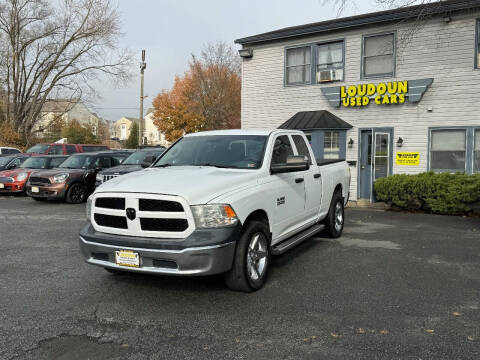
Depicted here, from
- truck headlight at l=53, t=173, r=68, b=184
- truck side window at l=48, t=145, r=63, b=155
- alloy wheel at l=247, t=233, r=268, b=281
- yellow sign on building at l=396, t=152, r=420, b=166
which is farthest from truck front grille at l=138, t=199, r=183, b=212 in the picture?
truck side window at l=48, t=145, r=63, b=155

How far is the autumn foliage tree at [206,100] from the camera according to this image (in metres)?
38.3

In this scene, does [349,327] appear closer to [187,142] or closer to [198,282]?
[198,282]

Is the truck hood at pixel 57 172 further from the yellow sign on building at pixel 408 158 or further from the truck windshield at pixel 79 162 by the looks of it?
the yellow sign on building at pixel 408 158

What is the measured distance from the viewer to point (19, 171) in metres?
15.1

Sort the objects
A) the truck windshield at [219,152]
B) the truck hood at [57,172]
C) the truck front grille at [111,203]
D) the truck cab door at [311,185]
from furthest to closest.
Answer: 1. the truck hood at [57,172]
2. the truck cab door at [311,185]
3. the truck windshield at [219,152]
4. the truck front grille at [111,203]

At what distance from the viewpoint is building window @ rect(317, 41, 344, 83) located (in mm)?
13859

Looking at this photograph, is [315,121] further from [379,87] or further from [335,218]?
[335,218]

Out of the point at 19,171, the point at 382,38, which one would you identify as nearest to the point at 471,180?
the point at 382,38

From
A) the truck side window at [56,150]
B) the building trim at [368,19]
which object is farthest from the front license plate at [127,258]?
the truck side window at [56,150]

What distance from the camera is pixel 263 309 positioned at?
4285mm

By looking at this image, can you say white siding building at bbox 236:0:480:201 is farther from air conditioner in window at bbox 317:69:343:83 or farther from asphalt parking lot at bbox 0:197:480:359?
asphalt parking lot at bbox 0:197:480:359

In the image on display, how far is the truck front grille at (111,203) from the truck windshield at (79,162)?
32.9 ft

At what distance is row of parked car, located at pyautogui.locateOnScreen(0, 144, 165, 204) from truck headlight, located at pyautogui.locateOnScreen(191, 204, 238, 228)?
27.1 ft

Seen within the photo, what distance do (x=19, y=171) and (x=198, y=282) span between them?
1252cm
